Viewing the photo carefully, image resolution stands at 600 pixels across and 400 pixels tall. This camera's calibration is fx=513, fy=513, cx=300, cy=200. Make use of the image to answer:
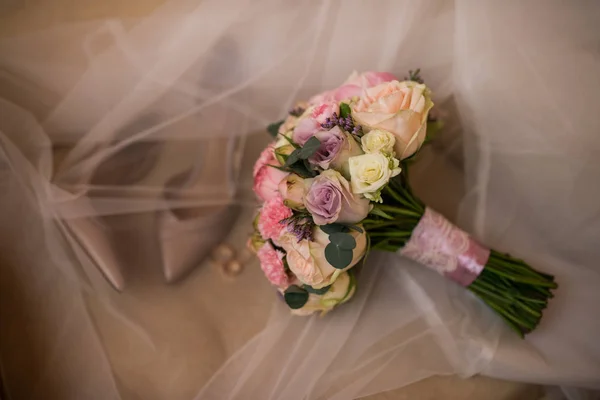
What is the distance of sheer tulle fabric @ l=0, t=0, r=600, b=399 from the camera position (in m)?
0.77

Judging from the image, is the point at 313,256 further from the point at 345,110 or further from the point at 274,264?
the point at 345,110

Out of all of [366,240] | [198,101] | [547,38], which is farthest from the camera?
[198,101]

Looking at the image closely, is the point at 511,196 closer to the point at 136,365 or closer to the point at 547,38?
the point at 547,38

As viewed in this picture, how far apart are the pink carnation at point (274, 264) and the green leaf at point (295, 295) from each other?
12 millimetres

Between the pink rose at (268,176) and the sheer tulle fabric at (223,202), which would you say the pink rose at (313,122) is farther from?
the sheer tulle fabric at (223,202)

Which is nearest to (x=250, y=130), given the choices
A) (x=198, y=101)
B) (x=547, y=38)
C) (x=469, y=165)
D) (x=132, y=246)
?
(x=198, y=101)

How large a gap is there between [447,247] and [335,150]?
28 cm

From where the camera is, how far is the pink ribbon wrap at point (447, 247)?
2.56 ft

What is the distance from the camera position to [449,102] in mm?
909

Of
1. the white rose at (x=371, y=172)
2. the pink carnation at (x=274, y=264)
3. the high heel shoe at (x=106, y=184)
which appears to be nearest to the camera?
the white rose at (x=371, y=172)

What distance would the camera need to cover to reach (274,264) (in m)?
0.69

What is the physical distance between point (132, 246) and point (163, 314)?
5.0 inches

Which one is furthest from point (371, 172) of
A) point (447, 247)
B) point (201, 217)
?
point (201, 217)

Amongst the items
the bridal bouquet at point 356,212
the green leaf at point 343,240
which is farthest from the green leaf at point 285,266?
the green leaf at point 343,240
